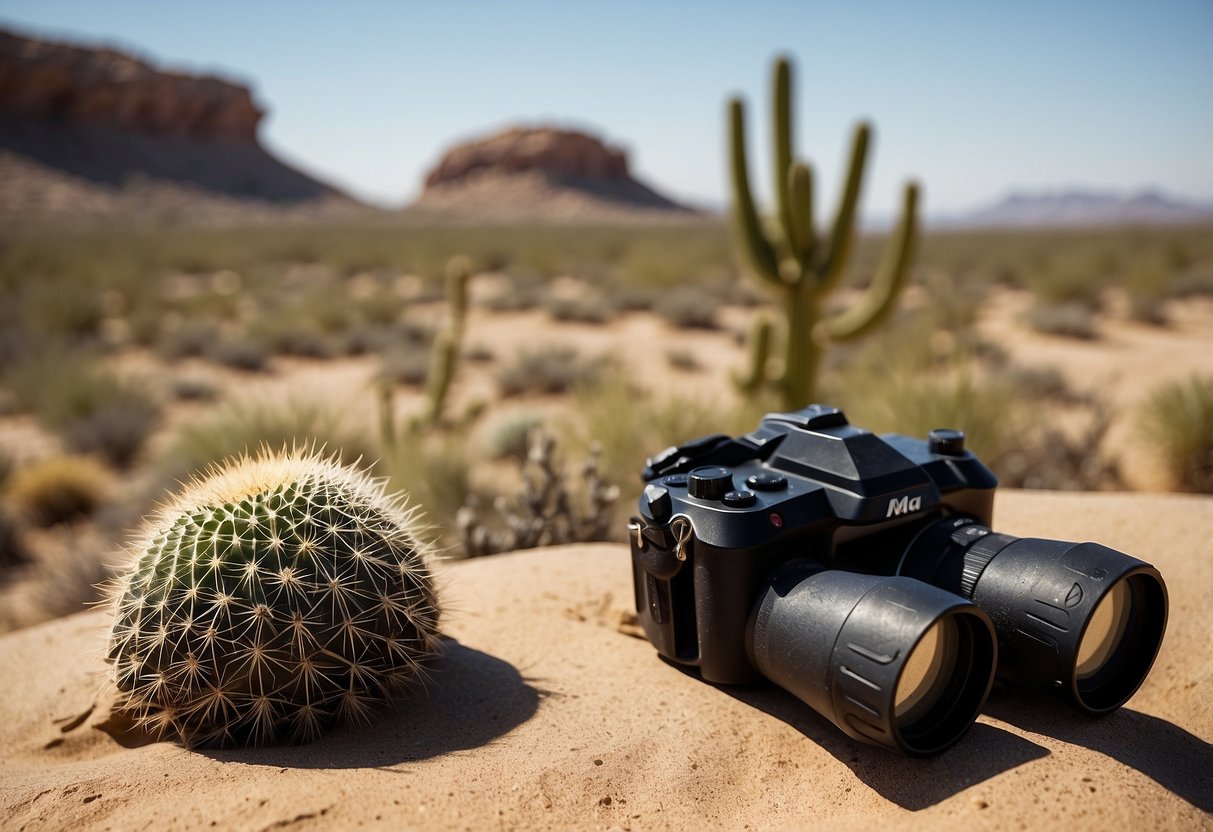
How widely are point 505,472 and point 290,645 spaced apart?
4.80m

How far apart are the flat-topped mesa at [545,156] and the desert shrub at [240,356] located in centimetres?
8334

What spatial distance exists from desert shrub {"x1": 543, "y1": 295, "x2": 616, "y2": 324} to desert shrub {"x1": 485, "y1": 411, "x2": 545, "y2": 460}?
21.8 ft

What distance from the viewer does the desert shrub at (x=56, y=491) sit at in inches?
253

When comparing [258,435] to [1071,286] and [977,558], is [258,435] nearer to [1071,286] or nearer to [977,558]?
[977,558]

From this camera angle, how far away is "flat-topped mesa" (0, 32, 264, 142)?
53469 mm

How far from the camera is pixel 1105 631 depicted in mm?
1979

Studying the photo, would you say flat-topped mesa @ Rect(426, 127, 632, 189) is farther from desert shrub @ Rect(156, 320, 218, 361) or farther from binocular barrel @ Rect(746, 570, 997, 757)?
binocular barrel @ Rect(746, 570, 997, 757)

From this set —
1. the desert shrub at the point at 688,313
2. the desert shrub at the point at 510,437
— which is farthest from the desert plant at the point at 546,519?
the desert shrub at the point at 688,313

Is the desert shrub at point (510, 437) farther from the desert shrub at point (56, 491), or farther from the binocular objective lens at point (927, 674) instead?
the binocular objective lens at point (927, 674)

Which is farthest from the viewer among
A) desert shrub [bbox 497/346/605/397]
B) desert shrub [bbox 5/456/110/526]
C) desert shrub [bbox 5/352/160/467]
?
desert shrub [bbox 497/346/605/397]

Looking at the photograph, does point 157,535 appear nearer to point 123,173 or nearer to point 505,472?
point 505,472

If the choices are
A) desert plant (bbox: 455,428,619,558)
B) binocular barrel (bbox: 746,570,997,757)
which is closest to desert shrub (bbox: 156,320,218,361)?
desert plant (bbox: 455,428,619,558)

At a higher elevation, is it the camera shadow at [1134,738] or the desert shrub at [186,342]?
the desert shrub at [186,342]

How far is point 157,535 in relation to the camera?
2090mm
